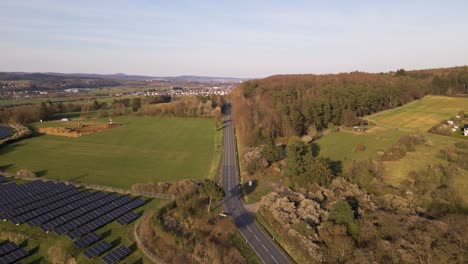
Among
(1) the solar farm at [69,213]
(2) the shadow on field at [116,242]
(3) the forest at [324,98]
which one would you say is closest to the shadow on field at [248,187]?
(3) the forest at [324,98]

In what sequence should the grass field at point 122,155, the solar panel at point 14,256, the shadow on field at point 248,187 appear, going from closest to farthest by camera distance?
the solar panel at point 14,256, the shadow on field at point 248,187, the grass field at point 122,155

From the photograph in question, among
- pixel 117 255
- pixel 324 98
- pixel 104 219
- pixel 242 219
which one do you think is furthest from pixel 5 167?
pixel 324 98

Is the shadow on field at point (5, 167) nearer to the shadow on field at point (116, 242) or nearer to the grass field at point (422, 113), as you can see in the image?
the shadow on field at point (116, 242)

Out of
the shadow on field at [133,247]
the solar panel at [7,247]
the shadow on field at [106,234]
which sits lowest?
the shadow on field at [133,247]

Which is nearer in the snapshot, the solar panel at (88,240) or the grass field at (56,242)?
the grass field at (56,242)

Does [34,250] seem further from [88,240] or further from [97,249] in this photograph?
[97,249]

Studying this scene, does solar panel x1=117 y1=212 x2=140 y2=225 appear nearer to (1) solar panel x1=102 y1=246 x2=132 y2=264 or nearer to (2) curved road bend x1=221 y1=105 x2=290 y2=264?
(1) solar panel x1=102 y1=246 x2=132 y2=264
